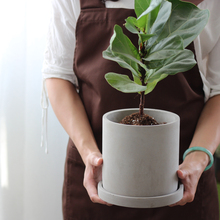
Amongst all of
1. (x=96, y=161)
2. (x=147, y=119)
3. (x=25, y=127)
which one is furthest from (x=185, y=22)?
(x=25, y=127)

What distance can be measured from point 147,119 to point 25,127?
0.82 meters

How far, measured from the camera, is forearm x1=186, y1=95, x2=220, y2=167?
0.67 metres

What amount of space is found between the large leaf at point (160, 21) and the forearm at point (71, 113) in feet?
1.18

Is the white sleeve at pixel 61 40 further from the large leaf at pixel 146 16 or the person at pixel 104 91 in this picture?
the large leaf at pixel 146 16

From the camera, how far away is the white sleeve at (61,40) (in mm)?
832

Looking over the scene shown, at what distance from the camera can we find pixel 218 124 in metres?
0.76

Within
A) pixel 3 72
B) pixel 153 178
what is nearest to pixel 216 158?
pixel 3 72

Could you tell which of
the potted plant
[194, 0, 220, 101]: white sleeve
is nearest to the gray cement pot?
the potted plant

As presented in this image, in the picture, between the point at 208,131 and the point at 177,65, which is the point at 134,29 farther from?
the point at 208,131

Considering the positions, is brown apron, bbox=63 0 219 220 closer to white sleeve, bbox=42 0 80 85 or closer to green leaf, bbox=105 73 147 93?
white sleeve, bbox=42 0 80 85

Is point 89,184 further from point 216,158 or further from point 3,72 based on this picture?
point 216,158

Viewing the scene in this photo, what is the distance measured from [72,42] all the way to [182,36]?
48cm

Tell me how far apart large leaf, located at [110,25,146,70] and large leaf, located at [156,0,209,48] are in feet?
0.16

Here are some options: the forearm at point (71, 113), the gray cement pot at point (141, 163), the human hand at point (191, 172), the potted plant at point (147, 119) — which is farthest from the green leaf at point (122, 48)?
the forearm at point (71, 113)
